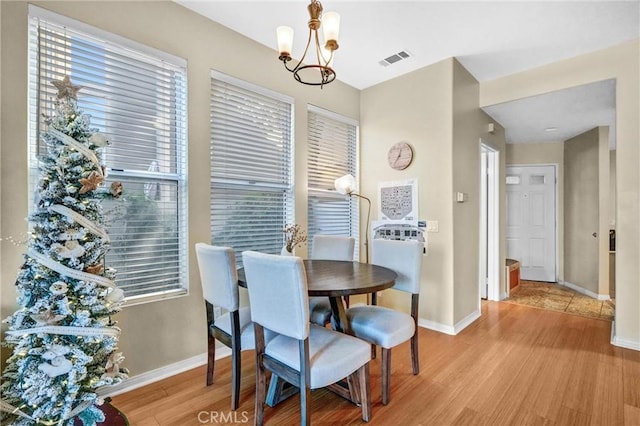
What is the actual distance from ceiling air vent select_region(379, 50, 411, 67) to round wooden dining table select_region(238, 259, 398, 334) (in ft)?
7.07

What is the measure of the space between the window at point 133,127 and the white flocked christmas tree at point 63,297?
0.42 meters

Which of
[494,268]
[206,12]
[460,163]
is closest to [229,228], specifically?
[206,12]

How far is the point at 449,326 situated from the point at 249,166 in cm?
257

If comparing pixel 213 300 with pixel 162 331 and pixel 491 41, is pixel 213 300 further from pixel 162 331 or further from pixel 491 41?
pixel 491 41

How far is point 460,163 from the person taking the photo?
128 inches

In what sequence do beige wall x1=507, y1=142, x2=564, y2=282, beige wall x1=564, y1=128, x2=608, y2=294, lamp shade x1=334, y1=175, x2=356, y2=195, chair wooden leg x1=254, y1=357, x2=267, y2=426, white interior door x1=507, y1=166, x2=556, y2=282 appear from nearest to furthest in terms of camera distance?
chair wooden leg x1=254, y1=357, x2=267, y2=426
lamp shade x1=334, y1=175, x2=356, y2=195
beige wall x1=564, y1=128, x2=608, y2=294
beige wall x1=507, y1=142, x2=564, y2=282
white interior door x1=507, y1=166, x2=556, y2=282

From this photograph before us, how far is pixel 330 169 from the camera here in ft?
12.0

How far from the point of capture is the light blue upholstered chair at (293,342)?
1481mm

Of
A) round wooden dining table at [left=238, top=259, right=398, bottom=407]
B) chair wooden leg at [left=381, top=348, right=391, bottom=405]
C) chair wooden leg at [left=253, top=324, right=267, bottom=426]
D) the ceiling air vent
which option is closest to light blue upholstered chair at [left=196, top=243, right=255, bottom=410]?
round wooden dining table at [left=238, top=259, right=398, bottom=407]

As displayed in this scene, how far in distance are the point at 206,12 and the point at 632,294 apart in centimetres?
443

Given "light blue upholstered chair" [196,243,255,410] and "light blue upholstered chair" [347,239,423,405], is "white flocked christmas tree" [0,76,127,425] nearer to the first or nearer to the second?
"light blue upholstered chair" [196,243,255,410]

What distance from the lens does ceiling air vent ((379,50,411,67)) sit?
3046 millimetres

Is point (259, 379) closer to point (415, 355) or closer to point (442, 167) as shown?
point (415, 355)

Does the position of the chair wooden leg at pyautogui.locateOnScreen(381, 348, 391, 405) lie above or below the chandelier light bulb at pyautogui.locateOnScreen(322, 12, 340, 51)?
below
